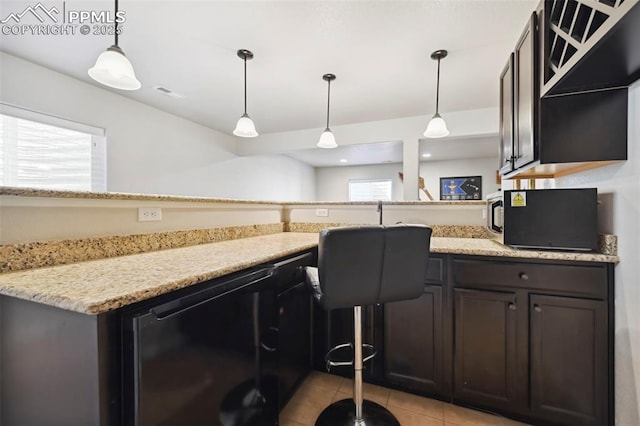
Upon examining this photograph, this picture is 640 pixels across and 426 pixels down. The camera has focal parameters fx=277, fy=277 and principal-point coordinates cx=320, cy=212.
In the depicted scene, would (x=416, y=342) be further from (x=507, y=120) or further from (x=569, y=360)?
(x=507, y=120)

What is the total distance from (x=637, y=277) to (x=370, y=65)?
2.44 metres

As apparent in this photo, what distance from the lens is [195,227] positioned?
1778 mm

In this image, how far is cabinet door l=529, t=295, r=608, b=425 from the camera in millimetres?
1365

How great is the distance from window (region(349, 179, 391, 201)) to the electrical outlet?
6.53 meters

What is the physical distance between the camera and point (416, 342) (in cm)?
171

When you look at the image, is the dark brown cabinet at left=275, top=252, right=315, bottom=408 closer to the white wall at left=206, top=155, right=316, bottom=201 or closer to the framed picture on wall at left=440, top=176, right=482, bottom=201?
the white wall at left=206, top=155, right=316, bottom=201

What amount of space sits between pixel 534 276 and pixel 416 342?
75 cm

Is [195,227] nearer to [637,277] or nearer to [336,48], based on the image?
[336,48]

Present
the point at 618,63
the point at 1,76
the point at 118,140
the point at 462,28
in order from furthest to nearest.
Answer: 1. the point at 118,140
2. the point at 1,76
3. the point at 462,28
4. the point at 618,63

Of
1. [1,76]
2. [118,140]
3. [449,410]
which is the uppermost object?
[1,76]

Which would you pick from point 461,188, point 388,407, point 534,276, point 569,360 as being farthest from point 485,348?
point 461,188

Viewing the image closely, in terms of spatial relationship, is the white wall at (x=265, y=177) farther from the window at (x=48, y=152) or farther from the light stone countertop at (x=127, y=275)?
the light stone countertop at (x=127, y=275)

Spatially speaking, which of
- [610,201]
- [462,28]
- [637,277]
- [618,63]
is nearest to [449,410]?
[637,277]

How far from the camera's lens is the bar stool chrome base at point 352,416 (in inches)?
58.3
